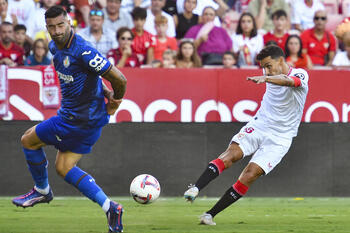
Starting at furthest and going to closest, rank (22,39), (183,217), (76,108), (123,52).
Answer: (22,39) < (123,52) < (183,217) < (76,108)

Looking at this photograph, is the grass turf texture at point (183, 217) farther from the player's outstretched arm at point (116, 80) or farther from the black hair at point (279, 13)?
the black hair at point (279, 13)

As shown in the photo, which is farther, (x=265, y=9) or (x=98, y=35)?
(x=265, y=9)

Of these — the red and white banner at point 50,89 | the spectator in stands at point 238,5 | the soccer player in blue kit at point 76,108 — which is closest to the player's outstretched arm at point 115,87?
the soccer player in blue kit at point 76,108

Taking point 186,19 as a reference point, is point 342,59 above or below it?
below

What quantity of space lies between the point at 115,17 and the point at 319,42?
13.2 feet

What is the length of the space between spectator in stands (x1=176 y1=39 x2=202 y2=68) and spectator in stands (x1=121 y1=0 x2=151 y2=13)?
89.0 inches

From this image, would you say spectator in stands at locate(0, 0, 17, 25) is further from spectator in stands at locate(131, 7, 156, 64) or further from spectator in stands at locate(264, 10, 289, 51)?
spectator in stands at locate(264, 10, 289, 51)

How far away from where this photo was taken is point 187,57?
1403 cm

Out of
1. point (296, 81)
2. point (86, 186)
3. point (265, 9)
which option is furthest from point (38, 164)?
point (265, 9)

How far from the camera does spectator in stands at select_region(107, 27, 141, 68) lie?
46.7 feet

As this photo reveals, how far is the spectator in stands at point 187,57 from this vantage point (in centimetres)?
1402

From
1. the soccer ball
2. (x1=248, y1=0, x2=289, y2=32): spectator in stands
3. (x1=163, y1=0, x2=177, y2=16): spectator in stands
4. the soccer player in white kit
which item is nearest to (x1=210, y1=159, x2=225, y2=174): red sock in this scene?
the soccer player in white kit

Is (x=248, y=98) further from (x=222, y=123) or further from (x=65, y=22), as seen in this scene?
(x=65, y=22)

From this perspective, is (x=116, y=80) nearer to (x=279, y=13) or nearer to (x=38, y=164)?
(x=38, y=164)
